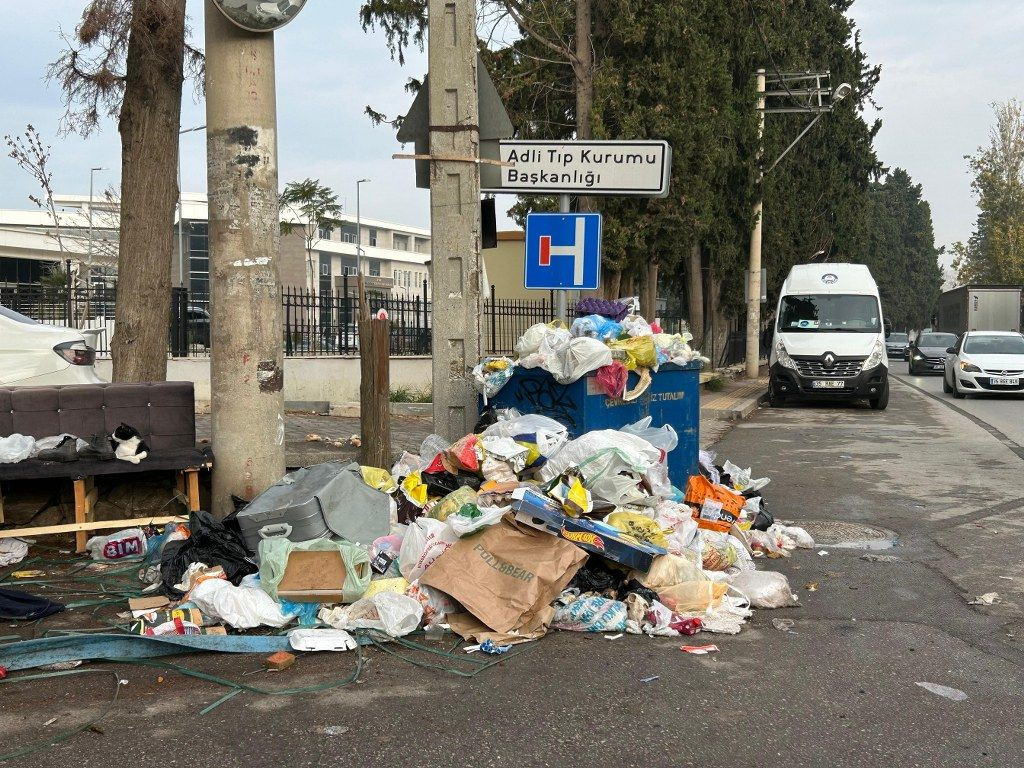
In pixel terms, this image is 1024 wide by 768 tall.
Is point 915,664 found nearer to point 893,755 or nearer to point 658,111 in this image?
point 893,755

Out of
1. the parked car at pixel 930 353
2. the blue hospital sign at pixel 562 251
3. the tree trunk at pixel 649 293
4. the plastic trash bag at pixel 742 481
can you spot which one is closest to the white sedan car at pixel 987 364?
the tree trunk at pixel 649 293

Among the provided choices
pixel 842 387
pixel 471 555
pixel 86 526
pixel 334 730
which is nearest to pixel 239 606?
pixel 471 555

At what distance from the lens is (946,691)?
4027 millimetres

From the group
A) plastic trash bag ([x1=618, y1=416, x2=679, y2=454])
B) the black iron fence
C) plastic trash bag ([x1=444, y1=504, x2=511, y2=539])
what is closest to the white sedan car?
the black iron fence

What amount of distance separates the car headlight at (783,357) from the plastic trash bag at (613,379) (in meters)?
12.9

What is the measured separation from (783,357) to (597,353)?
1343cm

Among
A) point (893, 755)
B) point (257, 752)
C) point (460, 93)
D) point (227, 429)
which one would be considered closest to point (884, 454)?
point (460, 93)

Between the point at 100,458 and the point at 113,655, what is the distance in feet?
7.77

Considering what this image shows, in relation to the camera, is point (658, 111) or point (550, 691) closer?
point (550, 691)

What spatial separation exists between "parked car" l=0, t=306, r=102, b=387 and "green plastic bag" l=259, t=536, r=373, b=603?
4489 mm

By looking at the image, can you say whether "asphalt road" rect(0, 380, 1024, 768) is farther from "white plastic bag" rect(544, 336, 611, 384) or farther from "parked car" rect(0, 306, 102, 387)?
"parked car" rect(0, 306, 102, 387)

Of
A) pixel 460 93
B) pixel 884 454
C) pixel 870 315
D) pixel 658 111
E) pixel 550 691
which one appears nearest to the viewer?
pixel 550 691

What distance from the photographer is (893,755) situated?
3.39 m

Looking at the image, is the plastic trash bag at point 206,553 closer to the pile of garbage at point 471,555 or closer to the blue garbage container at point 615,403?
the pile of garbage at point 471,555
